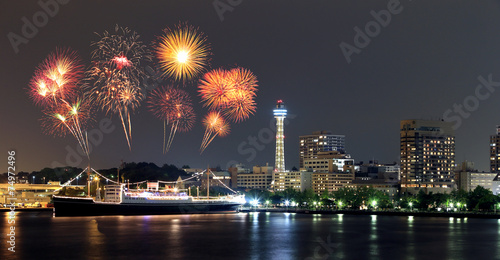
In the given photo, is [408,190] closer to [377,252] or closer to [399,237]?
[399,237]

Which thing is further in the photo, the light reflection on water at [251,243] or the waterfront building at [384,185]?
the waterfront building at [384,185]

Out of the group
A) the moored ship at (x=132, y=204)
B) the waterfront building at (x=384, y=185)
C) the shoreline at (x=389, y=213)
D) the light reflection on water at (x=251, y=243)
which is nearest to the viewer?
the light reflection on water at (x=251, y=243)

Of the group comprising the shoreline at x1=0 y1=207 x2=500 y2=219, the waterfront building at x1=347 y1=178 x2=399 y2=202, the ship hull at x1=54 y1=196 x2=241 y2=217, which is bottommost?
the shoreline at x1=0 y1=207 x2=500 y2=219

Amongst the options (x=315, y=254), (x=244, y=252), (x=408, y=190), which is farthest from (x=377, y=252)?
(x=408, y=190)

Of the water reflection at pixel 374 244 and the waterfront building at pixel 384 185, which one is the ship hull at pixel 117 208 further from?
the waterfront building at pixel 384 185

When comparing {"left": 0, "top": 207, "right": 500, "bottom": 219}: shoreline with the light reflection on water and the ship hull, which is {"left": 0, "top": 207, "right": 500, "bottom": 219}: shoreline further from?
the light reflection on water

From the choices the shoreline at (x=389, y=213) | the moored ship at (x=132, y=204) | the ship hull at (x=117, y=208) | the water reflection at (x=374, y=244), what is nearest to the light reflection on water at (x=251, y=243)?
the water reflection at (x=374, y=244)

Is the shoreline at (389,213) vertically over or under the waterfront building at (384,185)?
under

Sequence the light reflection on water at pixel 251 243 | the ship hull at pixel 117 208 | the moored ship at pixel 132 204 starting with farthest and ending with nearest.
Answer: the moored ship at pixel 132 204 < the ship hull at pixel 117 208 < the light reflection on water at pixel 251 243

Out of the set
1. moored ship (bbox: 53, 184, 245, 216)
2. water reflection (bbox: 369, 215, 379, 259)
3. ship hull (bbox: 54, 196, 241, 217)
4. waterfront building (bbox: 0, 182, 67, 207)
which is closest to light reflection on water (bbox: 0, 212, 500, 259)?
water reflection (bbox: 369, 215, 379, 259)

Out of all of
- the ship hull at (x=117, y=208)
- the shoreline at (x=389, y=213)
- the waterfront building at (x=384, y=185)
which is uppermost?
the waterfront building at (x=384, y=185)

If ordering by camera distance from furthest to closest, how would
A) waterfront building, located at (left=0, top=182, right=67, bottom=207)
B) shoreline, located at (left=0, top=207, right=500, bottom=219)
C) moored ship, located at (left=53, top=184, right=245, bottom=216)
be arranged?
1. waterfront building, located at (left=0, top=182, right=67, bottom=207)
2. shoreline, located at (left=0, top=207, right=500, bottom=219)
3. moored ship, located at (left=53, top=184, right=245, bottom=216)
